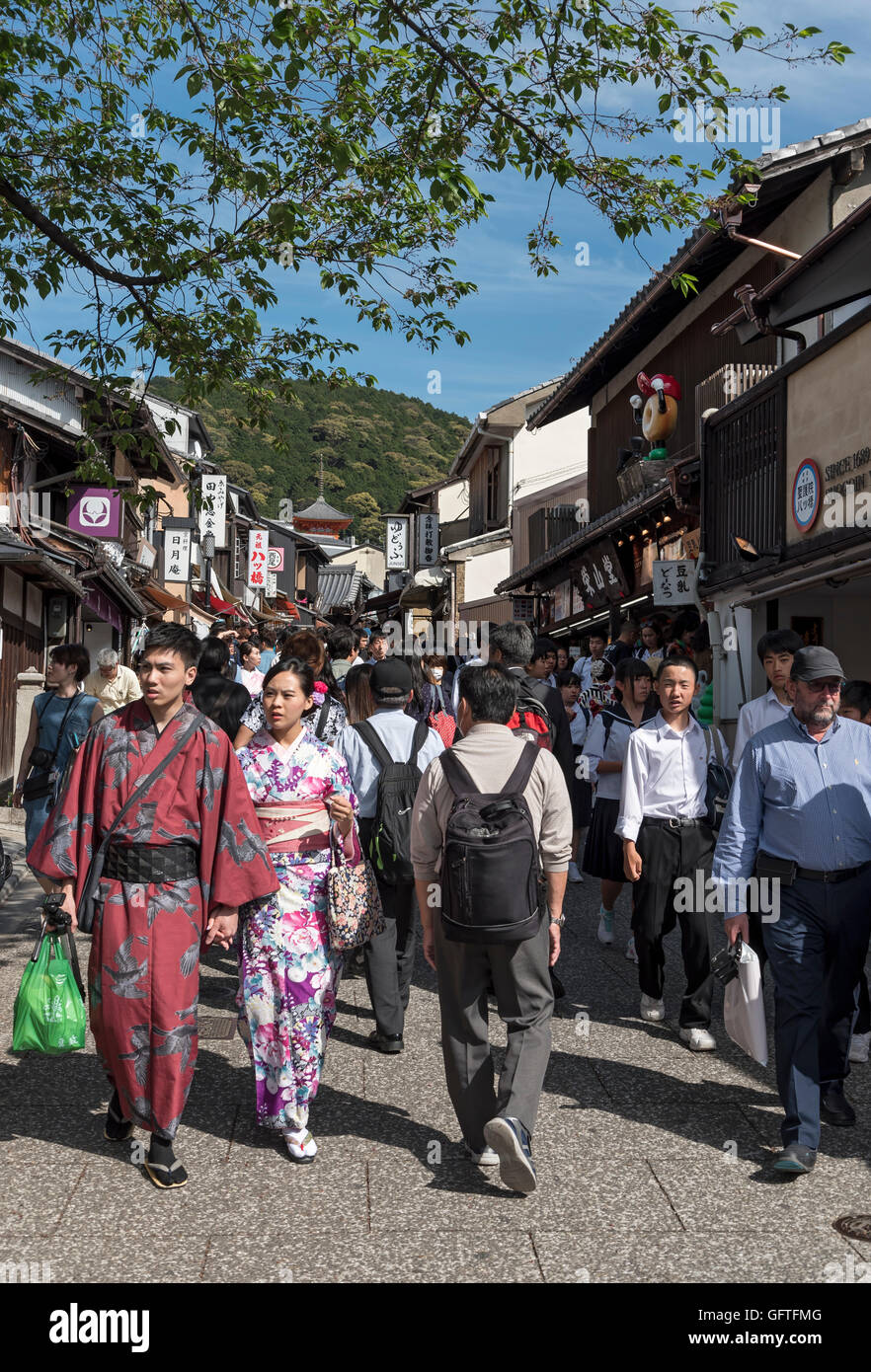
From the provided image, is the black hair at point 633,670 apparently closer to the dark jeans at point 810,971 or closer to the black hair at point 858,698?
the black hair at point 858,698

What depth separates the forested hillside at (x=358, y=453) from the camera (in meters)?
94.6

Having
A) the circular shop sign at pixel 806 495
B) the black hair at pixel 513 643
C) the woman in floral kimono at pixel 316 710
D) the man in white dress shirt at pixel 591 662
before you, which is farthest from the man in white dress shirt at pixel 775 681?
the man in white dress shirt at pixel 591 662

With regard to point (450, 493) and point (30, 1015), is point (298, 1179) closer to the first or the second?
point (30, 1015)

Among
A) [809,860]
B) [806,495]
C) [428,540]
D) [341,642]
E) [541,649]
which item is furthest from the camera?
[428,540]

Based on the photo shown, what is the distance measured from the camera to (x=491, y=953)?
14.1 feet

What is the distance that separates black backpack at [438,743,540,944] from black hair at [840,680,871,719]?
11.9 ft

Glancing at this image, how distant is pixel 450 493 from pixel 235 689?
40.1 metres

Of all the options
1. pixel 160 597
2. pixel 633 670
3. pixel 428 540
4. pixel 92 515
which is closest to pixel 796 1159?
pixel 633 670

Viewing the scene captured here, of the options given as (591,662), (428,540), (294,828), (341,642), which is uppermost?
(428,540)

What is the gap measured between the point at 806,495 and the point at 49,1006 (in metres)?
9.54

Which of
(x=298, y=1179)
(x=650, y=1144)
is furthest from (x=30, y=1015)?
(x=650, y=1144)

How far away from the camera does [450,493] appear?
154ft

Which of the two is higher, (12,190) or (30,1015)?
(12,190)

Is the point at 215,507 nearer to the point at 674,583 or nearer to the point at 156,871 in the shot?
the point at 674,583
